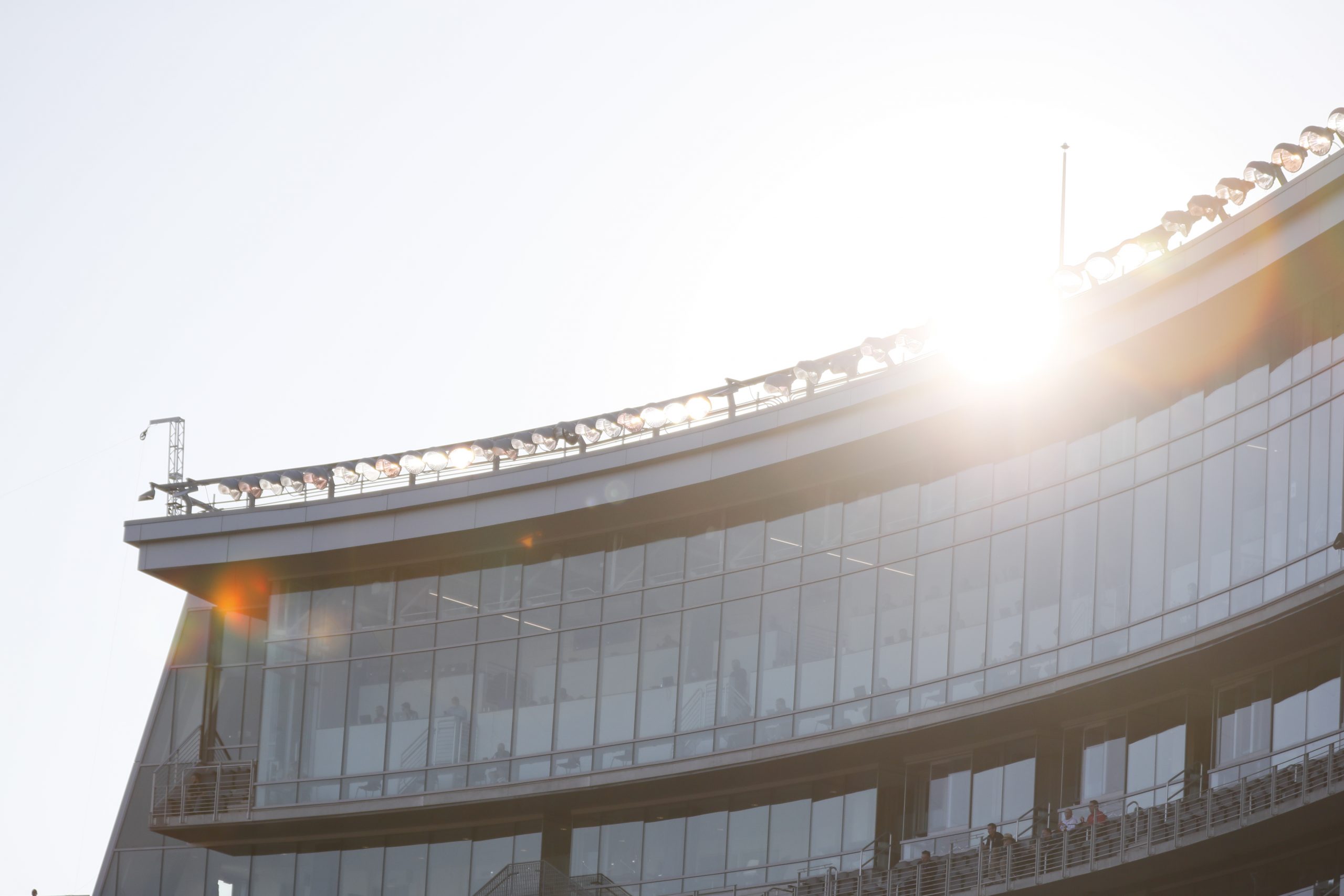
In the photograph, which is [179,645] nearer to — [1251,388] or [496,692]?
[496,692]

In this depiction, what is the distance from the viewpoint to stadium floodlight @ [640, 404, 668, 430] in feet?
140

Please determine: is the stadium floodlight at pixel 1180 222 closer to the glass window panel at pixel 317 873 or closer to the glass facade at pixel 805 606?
the glass facade at pixel 805 606

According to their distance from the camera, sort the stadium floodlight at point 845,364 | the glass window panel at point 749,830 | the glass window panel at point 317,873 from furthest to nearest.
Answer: the glass window panel at point 317,873, the stadium floodlight at point 845,364, the glass window panel at point 749,830

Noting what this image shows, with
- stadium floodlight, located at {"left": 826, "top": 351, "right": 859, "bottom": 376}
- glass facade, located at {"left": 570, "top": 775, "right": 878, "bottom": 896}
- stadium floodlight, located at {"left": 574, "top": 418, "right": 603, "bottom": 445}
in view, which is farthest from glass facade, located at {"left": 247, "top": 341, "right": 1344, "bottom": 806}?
stadium floodlight, located at {"left": 826, "top": 351, "right": 859, "bottom": 376}

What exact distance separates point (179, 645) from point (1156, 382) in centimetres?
2611

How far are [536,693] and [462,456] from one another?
612 cm

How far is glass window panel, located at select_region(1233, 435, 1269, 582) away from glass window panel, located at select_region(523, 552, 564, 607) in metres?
16.5

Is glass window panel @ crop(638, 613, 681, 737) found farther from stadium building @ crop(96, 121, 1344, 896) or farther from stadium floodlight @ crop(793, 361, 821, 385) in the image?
stadium floodlight @ crop(793, 361, 821, 385)

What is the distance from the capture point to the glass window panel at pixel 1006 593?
36.5 m

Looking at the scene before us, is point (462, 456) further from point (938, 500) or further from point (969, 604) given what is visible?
point (969, 604)

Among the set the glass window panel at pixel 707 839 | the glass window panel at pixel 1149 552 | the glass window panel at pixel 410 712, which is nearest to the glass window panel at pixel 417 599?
the glass window panel at pixel 410 712

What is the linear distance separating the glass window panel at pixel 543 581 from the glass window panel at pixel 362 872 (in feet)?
23.2

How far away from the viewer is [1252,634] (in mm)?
31375

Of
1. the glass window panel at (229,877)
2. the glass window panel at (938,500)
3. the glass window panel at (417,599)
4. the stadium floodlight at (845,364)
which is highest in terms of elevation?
the stadium floodlight at (845,364)
